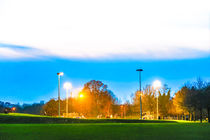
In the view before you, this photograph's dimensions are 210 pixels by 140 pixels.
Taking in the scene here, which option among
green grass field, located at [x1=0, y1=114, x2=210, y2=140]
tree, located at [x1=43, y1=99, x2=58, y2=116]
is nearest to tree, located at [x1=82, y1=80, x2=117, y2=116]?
tree, located at [x1=43, y1=99, x2=58, y2=116]

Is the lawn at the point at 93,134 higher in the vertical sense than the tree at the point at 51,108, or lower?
higher

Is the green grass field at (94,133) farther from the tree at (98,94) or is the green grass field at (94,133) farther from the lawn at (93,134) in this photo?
the tree at (98,94)

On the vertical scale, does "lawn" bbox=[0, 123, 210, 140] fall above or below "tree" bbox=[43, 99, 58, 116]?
above

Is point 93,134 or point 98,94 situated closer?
point 93,134

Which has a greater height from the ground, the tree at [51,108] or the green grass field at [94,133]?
the green grass field at [94,133]

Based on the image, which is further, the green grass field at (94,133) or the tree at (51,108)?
the tree at (51,108)

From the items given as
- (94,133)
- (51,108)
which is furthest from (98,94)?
(94,133)

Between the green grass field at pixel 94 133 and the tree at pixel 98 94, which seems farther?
the tree at pixel 98 94

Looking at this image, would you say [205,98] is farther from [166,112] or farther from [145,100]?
[166,112]

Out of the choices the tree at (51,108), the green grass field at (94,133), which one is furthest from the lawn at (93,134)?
the tree at (51,108)

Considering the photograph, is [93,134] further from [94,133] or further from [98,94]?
[98,94]

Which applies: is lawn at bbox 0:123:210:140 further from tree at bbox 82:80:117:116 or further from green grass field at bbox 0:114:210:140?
tree at bbox 82:80:117:116

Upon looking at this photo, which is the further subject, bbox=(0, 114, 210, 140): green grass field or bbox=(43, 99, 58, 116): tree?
bbox=(43, 99, 58, 116): tree

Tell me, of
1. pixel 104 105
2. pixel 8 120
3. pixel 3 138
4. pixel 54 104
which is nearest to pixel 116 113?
pixel 104 105
